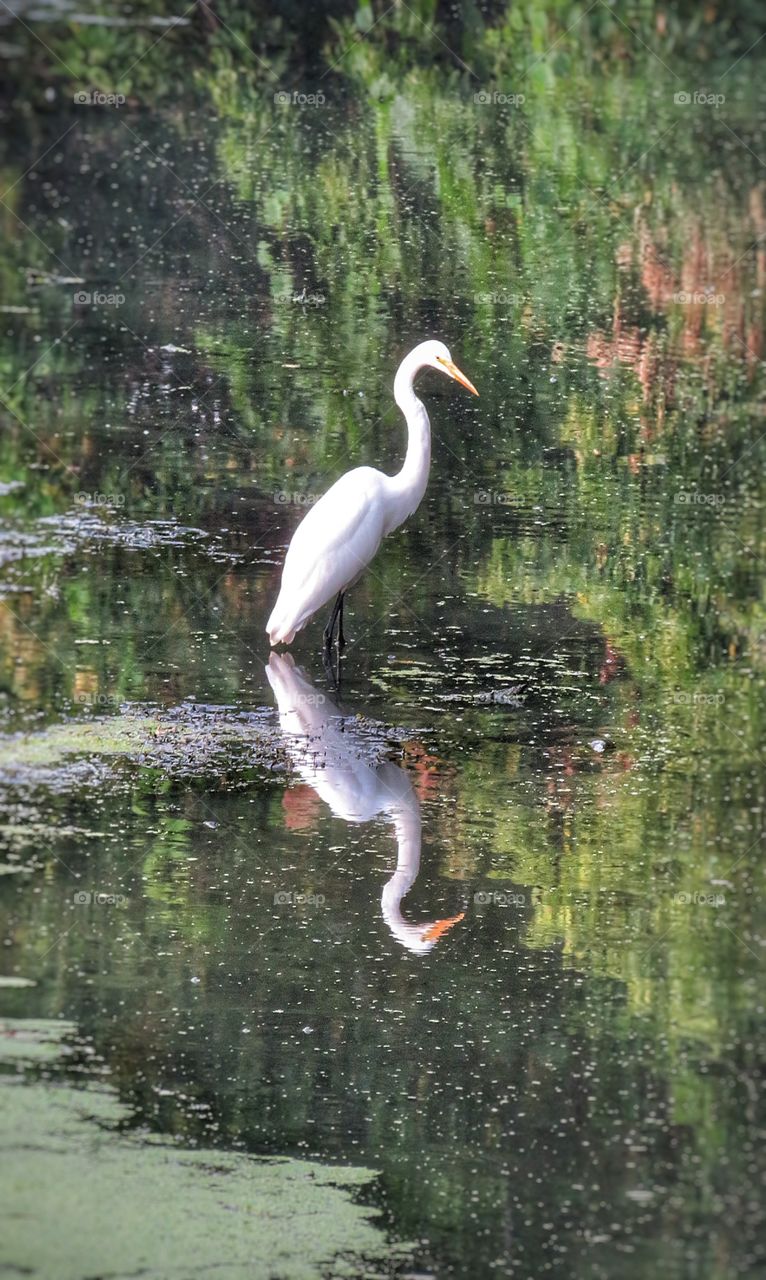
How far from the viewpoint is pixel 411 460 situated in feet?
26.2

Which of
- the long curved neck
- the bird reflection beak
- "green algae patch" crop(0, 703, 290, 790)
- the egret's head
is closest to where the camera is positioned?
the bird reflection beak

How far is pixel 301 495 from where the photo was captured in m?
8.89

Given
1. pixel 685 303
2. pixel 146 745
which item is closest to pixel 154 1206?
pixel 146 745

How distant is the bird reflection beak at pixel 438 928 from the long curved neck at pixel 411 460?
233 centimetres

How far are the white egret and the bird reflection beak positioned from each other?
1.83 meters

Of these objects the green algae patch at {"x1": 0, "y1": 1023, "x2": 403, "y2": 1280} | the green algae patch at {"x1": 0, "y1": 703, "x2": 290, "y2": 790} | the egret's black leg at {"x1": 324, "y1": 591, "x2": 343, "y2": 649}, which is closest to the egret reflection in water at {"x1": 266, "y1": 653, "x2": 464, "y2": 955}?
the green algae patch at {"x1": 0, "y1": 703, "x2": 290, "y2": 790}

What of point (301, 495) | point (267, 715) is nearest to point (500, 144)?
point (301, 495)

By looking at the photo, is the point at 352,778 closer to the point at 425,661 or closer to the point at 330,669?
the point at 330,669

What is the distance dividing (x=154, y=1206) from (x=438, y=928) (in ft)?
4.98

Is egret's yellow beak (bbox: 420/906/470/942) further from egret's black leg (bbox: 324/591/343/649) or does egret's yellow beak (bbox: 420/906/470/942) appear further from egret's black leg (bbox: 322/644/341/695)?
egret's black leg (bbox: 324/591/343/649)

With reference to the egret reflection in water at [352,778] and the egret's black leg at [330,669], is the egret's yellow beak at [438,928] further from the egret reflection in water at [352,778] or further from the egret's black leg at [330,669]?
the egret's black leg at [330,669]

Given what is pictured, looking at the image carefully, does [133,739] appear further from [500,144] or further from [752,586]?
[500,144]

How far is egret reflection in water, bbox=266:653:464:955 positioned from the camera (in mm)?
5977

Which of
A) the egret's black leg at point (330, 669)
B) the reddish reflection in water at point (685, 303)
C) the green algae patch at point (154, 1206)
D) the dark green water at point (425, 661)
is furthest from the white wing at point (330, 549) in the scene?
the green algae patch at point (154, 1206)
